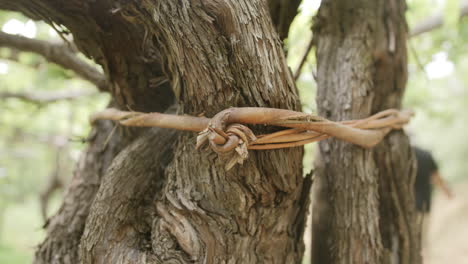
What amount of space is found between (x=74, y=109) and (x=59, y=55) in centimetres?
238

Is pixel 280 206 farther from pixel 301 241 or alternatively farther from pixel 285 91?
pixel 285 91

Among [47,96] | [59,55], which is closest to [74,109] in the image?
[47,96]

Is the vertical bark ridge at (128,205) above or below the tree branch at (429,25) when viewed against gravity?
below

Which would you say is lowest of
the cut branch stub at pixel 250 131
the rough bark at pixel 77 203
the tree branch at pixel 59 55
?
the rough bark at pixel 77 203

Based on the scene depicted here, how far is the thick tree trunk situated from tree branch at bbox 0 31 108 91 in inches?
32.1

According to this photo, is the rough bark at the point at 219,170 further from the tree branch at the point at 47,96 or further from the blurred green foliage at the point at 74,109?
the tree branch at the point at 47,96

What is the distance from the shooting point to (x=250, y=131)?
0.67m

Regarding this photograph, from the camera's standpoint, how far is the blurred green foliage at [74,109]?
2090 mm

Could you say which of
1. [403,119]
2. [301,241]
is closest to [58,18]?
[301,241]

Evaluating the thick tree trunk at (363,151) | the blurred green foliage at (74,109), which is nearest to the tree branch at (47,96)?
the blurred green foliage at (74,109)

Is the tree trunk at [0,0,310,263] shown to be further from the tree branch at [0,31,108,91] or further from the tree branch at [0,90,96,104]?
the tree branch at [0,90,96,104]

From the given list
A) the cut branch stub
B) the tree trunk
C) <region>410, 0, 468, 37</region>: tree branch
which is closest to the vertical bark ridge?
the tree trunk

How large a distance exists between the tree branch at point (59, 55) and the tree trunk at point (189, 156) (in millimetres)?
310

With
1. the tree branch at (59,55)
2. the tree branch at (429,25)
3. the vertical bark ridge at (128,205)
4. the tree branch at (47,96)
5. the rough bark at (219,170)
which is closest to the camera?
the rough bark at (219,170)
